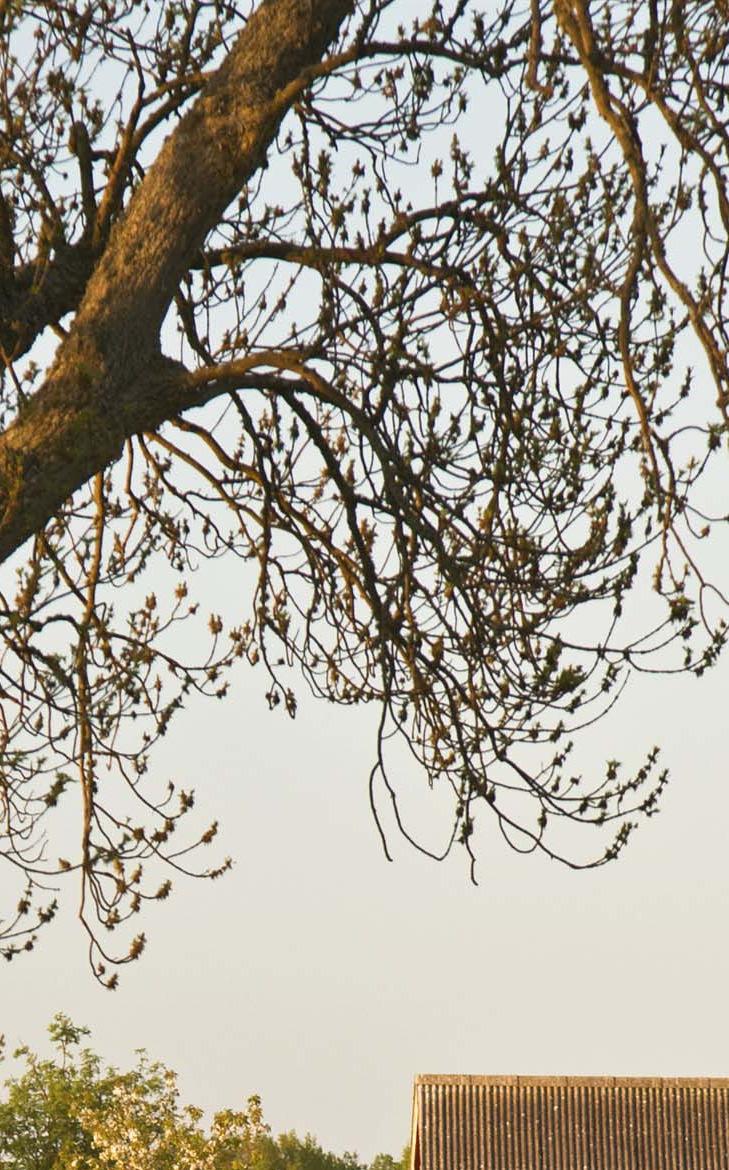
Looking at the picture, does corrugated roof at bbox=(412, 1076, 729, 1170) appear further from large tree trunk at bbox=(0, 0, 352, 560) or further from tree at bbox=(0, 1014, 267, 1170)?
large tree trunk at bbox=(0, 0, 352, 560)

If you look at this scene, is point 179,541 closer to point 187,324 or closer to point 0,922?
point 187,324

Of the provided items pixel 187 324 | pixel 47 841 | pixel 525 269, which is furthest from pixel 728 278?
pixel 47 841

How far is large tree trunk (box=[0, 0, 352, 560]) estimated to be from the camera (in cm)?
602

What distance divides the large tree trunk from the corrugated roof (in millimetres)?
23840

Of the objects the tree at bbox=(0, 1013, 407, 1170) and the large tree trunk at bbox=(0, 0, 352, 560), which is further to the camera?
the tree at bbox=(0, 1013, 407, 1170)

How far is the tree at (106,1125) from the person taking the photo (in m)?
31.1

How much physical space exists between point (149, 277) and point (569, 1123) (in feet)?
80.2

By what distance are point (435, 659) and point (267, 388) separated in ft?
4.09

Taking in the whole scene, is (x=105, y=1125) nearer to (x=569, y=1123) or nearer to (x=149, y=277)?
(x=569, y=1123)

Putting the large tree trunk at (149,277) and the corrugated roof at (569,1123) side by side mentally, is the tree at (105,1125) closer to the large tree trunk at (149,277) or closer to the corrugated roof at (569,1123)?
the corrugated roof at (569,1123)

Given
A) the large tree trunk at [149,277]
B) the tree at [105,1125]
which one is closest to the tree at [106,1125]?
the tree at [105,1125]

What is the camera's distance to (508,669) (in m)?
6.82

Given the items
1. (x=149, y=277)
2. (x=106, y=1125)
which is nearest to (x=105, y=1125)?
(x=106, y=1125)

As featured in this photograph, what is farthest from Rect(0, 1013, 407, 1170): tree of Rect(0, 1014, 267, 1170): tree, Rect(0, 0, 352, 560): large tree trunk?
Rect(0, 0, 352, 560): large tree trunk
